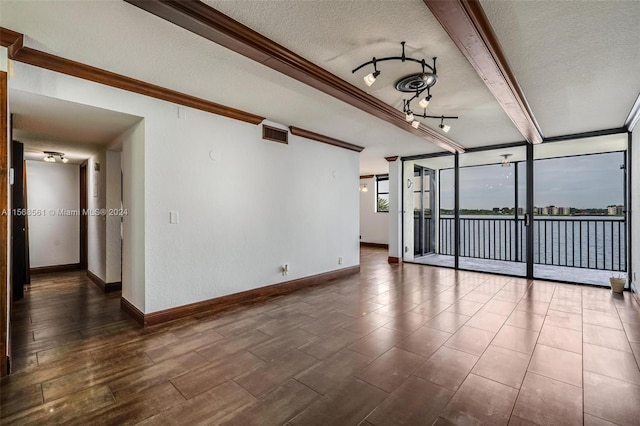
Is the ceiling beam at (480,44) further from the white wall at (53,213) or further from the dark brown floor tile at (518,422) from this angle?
the white wall at (53,213)

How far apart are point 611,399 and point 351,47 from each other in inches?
121

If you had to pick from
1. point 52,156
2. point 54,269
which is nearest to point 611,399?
point 52,156

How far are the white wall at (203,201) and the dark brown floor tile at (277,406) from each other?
6.33 ft

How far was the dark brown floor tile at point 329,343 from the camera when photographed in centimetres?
256

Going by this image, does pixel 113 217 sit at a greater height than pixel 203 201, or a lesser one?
lesser

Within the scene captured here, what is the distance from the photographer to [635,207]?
13.8 feet

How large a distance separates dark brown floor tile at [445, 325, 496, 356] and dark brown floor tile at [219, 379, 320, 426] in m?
1.48

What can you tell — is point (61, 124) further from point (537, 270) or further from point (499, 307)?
point (537, 270)

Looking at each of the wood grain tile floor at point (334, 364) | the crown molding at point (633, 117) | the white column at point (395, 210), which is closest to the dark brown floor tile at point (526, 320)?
the wood grain tile floor at point (334, 364)

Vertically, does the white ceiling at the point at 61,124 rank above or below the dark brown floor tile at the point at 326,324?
above

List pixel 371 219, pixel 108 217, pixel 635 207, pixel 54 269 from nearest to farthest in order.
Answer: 1. pixel 635 207
2. pixel 108 217
3. pixel 54 269
4. pixel 371 219

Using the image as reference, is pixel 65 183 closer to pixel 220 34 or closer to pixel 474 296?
pixel 220 34

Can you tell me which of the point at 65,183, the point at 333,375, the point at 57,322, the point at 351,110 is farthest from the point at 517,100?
the point at 65,183

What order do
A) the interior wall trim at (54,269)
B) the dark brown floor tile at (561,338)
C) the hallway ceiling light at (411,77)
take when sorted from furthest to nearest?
the interior wall trim at (54,269), the dark brown floor tile at (561,338), the hallway ceiling light at (411,77)
